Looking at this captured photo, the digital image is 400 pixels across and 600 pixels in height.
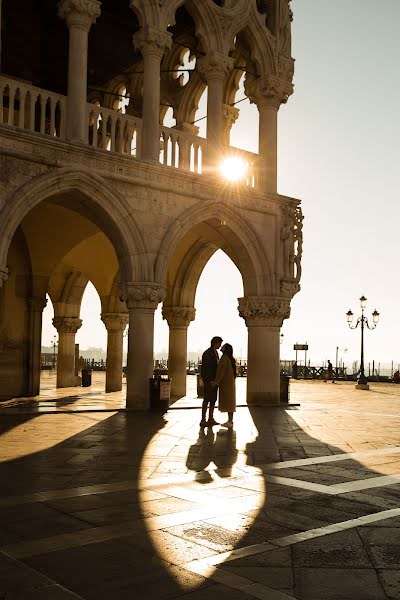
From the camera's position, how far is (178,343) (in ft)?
69.5

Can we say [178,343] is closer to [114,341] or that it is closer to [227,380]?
[114,341]

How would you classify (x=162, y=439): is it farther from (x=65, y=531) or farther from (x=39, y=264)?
(x=39, y=264)

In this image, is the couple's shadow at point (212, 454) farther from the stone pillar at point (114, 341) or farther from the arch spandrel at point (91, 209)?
the stone pillar at point (114, 341)

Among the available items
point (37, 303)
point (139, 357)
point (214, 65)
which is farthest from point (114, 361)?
point (214, 65)

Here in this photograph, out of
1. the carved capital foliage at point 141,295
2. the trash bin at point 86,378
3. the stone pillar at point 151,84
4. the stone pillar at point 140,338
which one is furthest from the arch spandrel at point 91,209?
the trash bin at point 86,378

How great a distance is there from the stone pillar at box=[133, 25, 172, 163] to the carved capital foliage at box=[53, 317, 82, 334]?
11174 mm

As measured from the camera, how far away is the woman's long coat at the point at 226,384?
492 inches

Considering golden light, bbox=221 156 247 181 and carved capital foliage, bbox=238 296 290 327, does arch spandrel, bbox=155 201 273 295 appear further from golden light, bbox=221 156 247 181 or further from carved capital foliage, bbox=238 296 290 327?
golden light, bbox=221 156 247 181

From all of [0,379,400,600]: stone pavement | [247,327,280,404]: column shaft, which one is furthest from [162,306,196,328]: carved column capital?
[0,379,400,600]: stone pavement

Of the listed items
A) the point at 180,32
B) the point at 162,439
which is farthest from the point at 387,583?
the point at 180,32

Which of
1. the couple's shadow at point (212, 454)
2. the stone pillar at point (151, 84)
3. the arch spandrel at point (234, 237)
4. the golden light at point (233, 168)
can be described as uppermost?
the stone pillar at point (151, 84)

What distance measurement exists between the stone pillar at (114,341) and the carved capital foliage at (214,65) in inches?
360

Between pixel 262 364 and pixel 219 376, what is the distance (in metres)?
5.25

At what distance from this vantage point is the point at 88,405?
15969 mm
